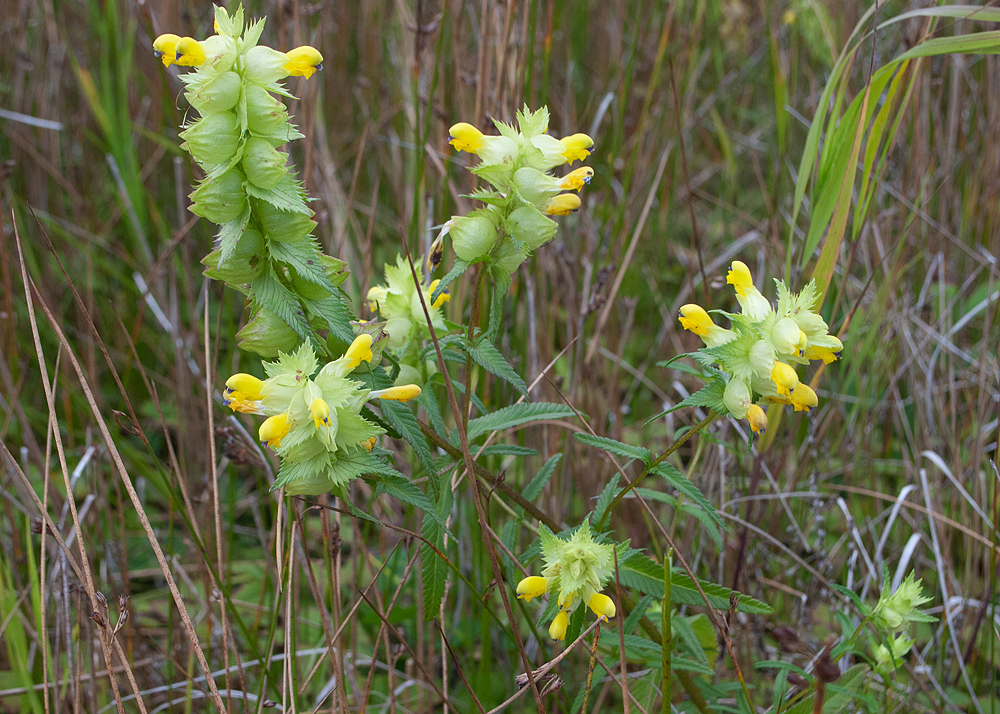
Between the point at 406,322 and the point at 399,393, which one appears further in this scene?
the point at 406,322

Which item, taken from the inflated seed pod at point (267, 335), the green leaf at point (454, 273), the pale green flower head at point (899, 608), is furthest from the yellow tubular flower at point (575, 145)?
the pale green flower head at point (899, 608)

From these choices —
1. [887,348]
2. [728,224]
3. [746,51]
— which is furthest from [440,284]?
[746,51]

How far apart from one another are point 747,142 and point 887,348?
1.18m

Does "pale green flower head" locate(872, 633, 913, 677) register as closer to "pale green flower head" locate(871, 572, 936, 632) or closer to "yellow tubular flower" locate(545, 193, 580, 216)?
"pale green flower head" locate(871, 572, 936, 632)

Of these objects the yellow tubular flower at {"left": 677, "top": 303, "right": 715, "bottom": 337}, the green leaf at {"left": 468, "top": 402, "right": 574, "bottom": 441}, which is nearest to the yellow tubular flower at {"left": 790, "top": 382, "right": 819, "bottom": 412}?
the yellow tubular flower at {"left": 677, "top": 303, "right": 715, "bottom": 337}

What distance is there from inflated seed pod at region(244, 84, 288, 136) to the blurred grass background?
0.49 meters

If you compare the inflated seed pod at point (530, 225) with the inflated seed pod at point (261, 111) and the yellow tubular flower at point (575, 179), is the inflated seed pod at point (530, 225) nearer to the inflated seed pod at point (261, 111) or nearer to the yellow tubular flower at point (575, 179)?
the yellow tubular flower at point (575, 179)

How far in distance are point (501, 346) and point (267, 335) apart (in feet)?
2.00

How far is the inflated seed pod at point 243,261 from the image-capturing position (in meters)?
0.90

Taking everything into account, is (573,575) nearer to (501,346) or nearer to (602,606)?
(602,606)

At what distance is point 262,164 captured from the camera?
87 centimetres

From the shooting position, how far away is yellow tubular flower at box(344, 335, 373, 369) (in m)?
0.91

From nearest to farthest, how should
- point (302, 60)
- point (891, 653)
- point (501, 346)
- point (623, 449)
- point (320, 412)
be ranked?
point (320, 412) < point (302, 60) < point (623, 449) < point (891, 653) < point (501, 346)

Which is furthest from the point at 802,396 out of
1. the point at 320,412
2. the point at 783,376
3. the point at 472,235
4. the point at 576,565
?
the point at 320,412
